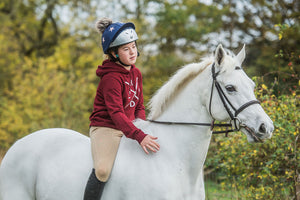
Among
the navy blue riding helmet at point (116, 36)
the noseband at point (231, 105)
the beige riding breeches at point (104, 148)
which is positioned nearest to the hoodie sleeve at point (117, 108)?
the beige riding breeches at point (104, 148)

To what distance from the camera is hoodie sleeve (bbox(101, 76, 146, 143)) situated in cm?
279

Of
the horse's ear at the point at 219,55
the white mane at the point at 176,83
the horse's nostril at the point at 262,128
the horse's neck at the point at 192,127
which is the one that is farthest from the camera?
the white mane at the point at 176,83

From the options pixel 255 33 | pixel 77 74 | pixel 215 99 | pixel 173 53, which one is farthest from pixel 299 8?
pixel 77 74

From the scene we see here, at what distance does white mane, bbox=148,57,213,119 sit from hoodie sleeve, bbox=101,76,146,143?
37 centimetres

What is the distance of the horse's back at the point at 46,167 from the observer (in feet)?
10.1

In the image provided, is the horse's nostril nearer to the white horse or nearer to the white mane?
the white horse

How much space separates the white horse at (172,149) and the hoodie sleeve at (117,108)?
233mm

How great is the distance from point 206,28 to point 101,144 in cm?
1443

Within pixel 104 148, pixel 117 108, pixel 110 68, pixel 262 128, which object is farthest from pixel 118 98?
pixel 262 128

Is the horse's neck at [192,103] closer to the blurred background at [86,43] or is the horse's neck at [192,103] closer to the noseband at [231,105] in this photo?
the noseband at [231,105]

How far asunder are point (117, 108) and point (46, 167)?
3.46 ft

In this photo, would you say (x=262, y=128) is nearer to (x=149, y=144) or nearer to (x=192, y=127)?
(x=192, y=127)

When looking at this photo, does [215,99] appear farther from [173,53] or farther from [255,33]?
[173,53]

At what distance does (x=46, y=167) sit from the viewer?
10.7ft
